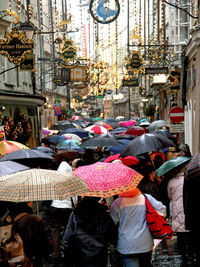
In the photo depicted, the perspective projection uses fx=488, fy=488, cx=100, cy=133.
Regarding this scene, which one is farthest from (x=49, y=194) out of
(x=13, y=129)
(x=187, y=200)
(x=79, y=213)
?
(x=13, y=129)

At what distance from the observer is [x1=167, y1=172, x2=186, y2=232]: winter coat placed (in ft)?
23.3

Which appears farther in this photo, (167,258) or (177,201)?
(167,258)

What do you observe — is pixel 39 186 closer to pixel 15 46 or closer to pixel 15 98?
pixel 15 46

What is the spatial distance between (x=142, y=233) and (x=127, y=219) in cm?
24

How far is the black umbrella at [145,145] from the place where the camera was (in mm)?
9734

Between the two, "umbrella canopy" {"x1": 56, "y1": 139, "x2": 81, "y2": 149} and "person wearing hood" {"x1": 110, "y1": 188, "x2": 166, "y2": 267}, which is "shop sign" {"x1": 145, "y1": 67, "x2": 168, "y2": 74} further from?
"person wearing hood" {"x1": 110, "y1": 188, "x2": 166, "y2": 267}

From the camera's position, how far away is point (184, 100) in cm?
2525

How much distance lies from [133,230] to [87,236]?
0.61m

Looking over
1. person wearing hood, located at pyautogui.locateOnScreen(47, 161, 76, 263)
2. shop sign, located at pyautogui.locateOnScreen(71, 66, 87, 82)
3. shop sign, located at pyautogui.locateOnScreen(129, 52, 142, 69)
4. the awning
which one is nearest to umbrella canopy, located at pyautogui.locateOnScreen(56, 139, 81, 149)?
the awning

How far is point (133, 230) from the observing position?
5.78 metres

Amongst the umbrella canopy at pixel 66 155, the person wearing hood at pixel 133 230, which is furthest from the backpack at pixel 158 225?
the umbrella canopy at pixel 66 155

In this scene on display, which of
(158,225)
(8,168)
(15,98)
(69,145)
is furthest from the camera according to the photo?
(15,98)

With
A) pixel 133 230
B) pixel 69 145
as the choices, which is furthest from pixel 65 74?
pixel 133 230

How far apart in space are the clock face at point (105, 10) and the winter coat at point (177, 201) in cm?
939
